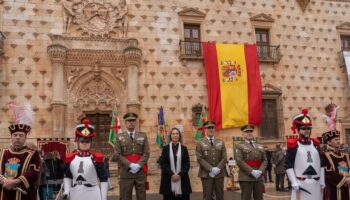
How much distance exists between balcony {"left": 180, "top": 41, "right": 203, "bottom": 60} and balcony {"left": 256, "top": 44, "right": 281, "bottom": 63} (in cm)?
309

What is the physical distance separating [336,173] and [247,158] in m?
2.33

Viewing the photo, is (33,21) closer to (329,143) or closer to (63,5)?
(63,5)

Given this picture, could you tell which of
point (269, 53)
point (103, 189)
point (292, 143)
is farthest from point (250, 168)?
point (269, 53)

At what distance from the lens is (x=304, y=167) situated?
20.3ft

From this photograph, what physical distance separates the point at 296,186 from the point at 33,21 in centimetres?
1393

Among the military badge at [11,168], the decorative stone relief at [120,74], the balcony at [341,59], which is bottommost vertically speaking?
the military badge at [11,168]

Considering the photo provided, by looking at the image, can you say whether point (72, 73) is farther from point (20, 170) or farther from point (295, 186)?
point (295, 186)

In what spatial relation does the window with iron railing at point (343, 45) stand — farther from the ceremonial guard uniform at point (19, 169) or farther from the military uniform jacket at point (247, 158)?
the ceremonial guard uniform at point (19, 169)

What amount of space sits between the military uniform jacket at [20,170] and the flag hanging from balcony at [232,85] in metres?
12.4

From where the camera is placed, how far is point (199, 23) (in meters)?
18.5

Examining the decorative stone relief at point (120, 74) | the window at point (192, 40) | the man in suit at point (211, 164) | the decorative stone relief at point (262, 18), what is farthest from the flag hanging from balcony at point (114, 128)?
the decorative stone relief at point (262, 18)

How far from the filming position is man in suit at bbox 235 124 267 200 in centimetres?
809

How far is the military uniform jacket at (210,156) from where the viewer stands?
825cm

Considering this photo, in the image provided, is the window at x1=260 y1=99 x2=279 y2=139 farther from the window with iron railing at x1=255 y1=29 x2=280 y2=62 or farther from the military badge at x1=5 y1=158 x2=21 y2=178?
the military badge at x1=5 y1=158 x2=21 y2=178
